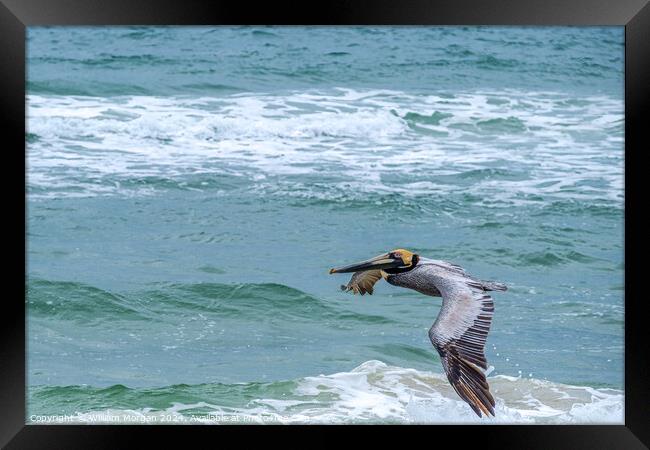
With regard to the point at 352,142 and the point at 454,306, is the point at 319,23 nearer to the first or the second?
the point at 454,306

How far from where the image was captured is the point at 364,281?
25.9 feet

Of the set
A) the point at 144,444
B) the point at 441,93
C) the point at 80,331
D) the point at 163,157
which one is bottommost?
the point at 144,444

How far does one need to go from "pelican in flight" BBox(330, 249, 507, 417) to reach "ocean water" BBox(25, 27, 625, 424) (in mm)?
890

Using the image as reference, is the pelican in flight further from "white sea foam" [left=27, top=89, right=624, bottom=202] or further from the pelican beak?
"white sea foam" [left=27, top=89, right=624, bottom=202]

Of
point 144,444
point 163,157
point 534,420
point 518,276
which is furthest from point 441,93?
point 144,444

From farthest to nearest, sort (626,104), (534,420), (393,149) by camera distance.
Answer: (393,149)
(534,420)
(626,104)

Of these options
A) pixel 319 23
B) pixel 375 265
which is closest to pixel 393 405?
pixel 375 265

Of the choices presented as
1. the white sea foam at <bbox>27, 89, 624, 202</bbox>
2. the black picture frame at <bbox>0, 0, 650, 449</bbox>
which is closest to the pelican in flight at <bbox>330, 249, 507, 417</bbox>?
the black picture frame at <bbox>0, 0, 650, 449</bbox>

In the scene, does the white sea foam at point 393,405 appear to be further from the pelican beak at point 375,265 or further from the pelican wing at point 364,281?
the pelican beak at point 375,265

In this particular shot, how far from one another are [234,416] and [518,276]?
308 centimetres

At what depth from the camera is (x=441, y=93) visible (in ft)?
33.3

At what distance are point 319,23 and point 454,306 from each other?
2300mm

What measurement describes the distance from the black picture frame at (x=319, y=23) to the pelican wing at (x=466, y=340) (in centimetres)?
49

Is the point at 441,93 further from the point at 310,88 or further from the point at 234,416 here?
the point at 234,416
